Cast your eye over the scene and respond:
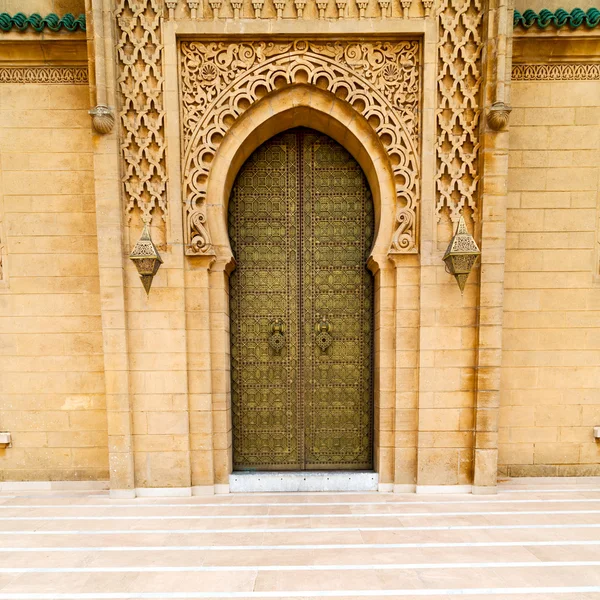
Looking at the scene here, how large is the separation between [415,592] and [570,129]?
516 cm

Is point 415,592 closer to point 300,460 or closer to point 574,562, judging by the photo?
point 574,562

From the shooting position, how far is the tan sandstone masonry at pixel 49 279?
14.4 ft

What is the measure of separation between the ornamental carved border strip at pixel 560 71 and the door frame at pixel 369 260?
6.72 feet

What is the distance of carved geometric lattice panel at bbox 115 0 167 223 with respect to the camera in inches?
155

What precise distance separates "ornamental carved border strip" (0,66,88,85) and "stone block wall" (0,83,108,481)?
0.07 meters

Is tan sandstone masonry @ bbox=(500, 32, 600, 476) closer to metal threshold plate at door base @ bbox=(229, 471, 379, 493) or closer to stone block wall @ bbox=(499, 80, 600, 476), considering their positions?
stone block wall @ bbox=(499, 80, 600, 476)

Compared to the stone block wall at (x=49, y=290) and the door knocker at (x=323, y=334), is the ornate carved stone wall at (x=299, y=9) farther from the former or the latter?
the door knocker at (x=323, y=334)

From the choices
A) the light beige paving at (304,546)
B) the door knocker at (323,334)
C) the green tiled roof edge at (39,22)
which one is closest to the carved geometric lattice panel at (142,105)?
the green tiled roof edge at (39,22)

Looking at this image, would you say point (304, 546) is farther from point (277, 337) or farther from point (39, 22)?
point (39, 22)

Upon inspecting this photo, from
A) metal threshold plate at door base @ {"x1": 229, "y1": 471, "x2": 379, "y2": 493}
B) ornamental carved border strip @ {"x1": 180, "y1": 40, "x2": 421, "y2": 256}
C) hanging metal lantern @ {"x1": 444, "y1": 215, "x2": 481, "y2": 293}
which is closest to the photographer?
hanging metal lantern @ {"x1": 444, "y1": 215, "x2": 481, "y2": 293}

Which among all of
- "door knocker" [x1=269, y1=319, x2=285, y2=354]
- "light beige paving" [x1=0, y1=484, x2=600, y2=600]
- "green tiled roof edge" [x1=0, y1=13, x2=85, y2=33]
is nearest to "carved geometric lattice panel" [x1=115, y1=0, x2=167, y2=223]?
"green tiled roof edge" [x1=0, y1=13, x2=85, y2=33]

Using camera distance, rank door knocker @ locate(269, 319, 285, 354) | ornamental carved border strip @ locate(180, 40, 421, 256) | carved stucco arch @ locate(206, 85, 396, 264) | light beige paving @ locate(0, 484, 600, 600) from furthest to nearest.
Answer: door knocker @ locate(269, 319, 285, 354) → carved stucco arch @ locate(206, 85, 396, 264) → ornamental carved border strip @ locate(180, 40, 421, 256) → light beige paving @ locate(0, 484, 600, 600)

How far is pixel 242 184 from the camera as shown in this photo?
15.0ft

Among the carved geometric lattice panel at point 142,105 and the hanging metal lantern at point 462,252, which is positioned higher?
the carved geometric lattice panel at point 142,105
